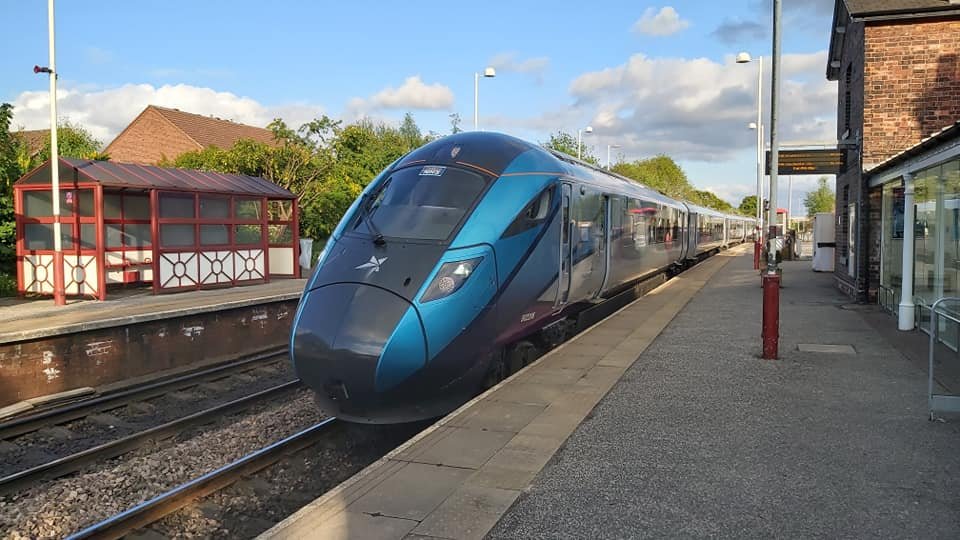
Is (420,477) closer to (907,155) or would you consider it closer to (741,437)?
(741,437)

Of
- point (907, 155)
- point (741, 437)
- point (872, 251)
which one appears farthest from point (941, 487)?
point (872, 251)

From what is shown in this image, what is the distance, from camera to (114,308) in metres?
13.5

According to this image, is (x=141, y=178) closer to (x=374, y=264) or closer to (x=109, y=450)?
(x=109, y=450)

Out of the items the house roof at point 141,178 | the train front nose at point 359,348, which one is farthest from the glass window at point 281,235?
the train front nose at point 359,348

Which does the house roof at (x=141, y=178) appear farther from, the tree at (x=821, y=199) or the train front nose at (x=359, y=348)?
the tree at (x=821, y=199)

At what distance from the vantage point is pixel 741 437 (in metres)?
5.86

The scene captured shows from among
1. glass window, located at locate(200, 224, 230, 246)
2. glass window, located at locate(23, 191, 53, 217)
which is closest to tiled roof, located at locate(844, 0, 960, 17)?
glass window, located at locate(200, 224, 230, 246)

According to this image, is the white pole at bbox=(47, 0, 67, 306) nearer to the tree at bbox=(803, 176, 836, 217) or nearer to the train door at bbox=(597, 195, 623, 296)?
the train door at bbox=(597, 195, 623, 296)

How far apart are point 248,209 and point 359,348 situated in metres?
14.8

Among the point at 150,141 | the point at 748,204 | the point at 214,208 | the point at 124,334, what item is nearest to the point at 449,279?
the point at 124,334

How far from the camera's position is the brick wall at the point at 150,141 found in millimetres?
44031

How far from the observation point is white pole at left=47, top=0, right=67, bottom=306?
1434cm

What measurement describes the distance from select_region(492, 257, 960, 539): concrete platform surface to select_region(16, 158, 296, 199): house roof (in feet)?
39.2

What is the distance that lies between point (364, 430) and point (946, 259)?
8.38m
